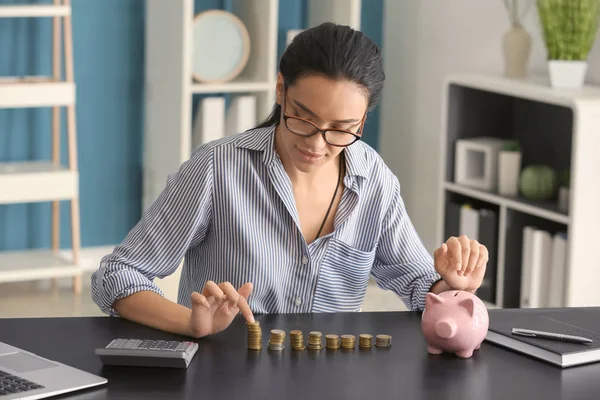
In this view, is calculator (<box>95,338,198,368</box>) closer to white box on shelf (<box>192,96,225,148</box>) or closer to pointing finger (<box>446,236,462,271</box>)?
pointing finger (<box>446,236,462,271</box>)

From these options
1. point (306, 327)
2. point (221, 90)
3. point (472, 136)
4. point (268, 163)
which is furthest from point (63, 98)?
point (306, 327)

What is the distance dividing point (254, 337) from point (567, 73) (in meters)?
2.47

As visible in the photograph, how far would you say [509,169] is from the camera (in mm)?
3938

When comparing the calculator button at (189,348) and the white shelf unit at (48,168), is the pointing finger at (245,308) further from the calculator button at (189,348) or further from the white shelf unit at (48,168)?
the white shelf unit at (48,168)

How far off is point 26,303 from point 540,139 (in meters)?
Answer: 2.13

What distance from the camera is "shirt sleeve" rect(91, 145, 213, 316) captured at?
1.82m

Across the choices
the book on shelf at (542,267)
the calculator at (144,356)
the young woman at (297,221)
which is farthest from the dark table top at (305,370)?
the book on shelf at (542,267)

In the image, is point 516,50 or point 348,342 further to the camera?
point 516,50

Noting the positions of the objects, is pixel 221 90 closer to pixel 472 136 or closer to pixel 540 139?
pixel 472 136

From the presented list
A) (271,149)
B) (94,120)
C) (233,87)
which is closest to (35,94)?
(94,120)

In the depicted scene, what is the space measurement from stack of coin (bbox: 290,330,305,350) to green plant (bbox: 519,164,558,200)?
238cm

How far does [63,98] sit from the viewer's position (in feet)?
13.1

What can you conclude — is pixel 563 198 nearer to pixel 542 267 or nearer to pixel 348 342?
pixel 542 267

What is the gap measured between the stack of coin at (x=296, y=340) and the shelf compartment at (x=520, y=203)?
2132 millimetres
